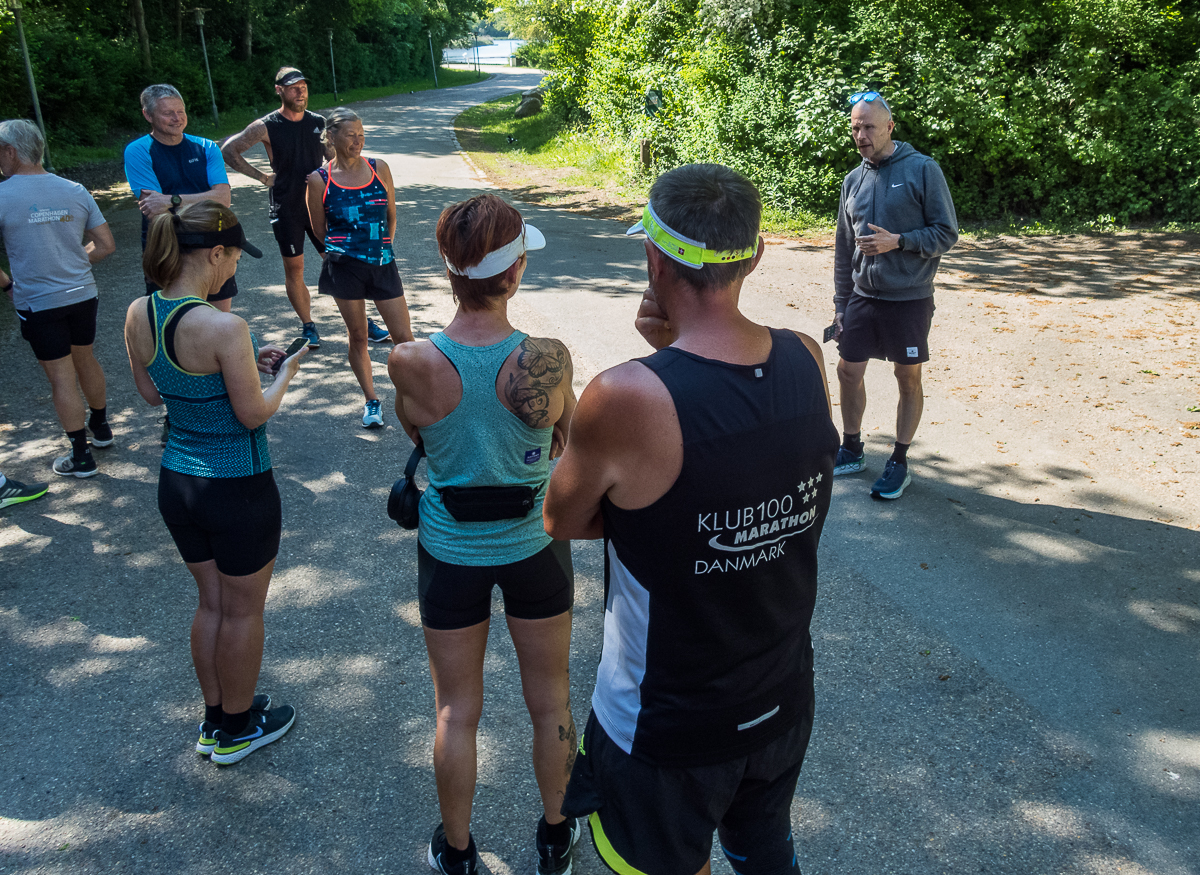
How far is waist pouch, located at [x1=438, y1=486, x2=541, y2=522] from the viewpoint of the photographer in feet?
7.95

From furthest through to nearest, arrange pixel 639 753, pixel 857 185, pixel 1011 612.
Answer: pixel 857 185, pixel 1011 612, pixel 639 753

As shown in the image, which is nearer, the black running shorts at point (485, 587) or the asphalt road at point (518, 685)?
the black running shorts at point (485, 587)

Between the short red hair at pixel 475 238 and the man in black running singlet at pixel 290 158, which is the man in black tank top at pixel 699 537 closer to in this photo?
the short red hair at pixel 475 238

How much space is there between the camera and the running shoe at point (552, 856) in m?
2.69

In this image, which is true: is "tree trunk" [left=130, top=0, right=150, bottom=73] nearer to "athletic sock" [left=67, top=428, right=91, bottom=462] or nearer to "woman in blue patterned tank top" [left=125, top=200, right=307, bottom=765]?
"athletic sock" [left=67, top=428, right=91, bottom=462]

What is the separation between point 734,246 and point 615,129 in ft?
60.4

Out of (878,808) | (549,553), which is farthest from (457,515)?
(878,808)

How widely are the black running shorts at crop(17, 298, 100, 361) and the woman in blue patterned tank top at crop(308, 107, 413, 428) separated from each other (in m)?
1.43

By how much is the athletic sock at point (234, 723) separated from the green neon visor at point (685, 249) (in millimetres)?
2466

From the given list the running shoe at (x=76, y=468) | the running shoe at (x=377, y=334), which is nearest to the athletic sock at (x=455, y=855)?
the running shoe at (x=76, y=468)

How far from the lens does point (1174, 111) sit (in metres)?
11.9

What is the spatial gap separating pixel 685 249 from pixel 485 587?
1.22m

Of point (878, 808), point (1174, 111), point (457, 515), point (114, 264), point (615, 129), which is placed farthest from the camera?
point (615, 129)

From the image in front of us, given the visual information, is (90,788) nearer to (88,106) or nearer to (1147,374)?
(1147,374)
